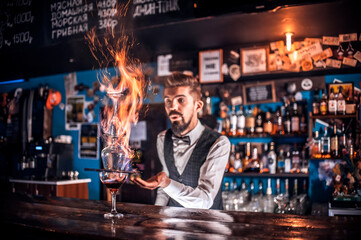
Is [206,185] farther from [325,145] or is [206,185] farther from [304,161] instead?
[325,145]

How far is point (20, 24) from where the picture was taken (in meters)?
3.86

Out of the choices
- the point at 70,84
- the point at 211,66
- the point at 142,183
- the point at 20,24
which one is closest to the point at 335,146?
the point at 211,66

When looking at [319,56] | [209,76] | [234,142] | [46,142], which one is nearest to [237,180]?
[234,142]

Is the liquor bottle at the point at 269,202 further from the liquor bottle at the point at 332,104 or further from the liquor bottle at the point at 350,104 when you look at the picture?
the liquor bottle at the point at 350,104

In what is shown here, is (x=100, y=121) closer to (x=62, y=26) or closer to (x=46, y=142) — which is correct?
(x=46, y=142)

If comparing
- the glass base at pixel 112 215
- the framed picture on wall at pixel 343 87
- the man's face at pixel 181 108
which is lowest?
the glass base at pixel 112 215

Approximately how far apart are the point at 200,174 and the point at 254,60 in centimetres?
265

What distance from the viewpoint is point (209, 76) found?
4902 millimetres

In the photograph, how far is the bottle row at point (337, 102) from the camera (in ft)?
13.8

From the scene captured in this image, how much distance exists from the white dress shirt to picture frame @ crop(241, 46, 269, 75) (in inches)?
85.5

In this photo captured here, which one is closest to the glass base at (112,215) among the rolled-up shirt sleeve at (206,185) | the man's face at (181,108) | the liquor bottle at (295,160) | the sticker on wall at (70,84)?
the rolled-up shirt sleeve at (206,185)

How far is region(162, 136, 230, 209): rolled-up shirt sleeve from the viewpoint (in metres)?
2.07

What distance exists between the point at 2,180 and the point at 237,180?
4744 millimetres

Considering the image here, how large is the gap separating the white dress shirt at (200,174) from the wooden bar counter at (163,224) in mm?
250
